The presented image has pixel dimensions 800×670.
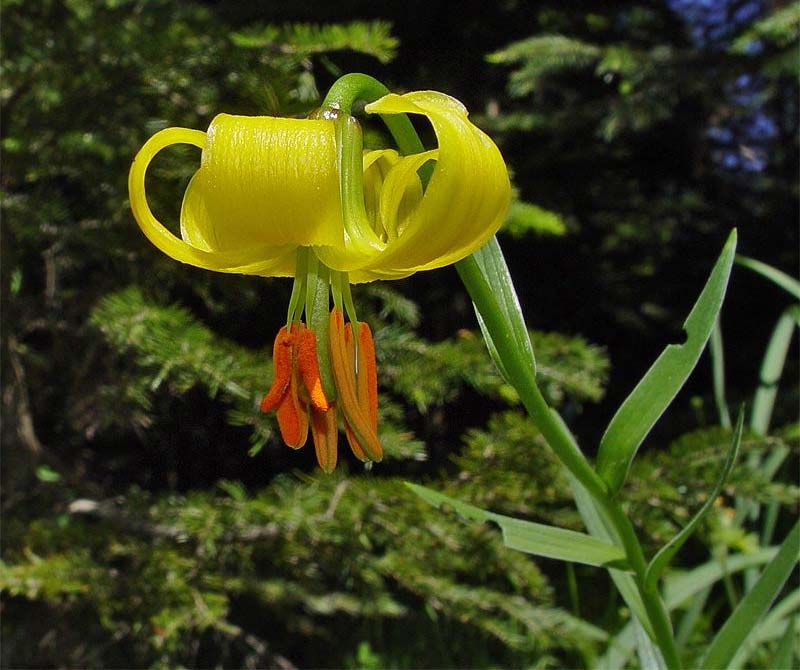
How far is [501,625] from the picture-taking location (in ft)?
4.45

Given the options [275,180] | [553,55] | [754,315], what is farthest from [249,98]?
[754,315]

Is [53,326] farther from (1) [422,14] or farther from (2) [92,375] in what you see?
(1) [422,14]

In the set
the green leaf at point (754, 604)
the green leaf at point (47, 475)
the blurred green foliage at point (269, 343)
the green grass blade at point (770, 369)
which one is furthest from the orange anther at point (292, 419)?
the green leaf at point (47, 475)

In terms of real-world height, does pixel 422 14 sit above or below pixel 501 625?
above

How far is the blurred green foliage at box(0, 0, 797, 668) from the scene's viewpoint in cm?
126

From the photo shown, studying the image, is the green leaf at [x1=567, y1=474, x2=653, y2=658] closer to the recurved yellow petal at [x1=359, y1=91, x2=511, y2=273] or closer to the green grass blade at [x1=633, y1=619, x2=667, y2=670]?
the green grass blade at [x1=633, y1=619, x2=667, y2=670]

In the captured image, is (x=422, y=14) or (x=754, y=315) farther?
(x=754, y=315)

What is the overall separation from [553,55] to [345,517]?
34.4 inches

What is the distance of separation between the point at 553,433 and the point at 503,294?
11cm

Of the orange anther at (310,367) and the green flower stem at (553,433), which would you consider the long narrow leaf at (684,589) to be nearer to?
the green flower stem at (553,433)

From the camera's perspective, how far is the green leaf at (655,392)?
60 centimetres

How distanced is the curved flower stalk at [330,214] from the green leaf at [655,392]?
0.59 ft

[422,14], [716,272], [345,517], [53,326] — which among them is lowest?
[345,517]

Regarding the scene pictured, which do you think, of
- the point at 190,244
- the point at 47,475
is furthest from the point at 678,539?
the point at 47,475
